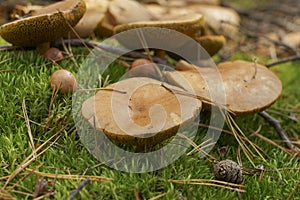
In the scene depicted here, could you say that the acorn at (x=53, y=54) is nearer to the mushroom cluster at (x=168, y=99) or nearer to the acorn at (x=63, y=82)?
the acorn at (x=63, y=82)

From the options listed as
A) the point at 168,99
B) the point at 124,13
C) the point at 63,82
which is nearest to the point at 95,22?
the point at 124,13

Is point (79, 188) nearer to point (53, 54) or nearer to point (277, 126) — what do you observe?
point (53, 54)

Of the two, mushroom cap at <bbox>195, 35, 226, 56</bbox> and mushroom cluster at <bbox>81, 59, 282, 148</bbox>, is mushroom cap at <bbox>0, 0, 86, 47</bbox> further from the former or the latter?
mushroom cap at <bbox>195, 35, 226, 56</bbox>

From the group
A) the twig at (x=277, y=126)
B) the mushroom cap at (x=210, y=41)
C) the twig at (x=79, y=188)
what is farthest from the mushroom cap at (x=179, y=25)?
the twig at (x=79, y=188)

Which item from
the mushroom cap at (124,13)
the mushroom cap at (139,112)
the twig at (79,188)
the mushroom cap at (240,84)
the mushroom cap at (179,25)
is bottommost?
the twig at (79,188)

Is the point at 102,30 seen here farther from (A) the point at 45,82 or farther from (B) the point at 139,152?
(B) the point at 139,152

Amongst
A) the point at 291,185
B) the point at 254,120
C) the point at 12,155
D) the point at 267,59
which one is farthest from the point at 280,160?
the point at 267,59
